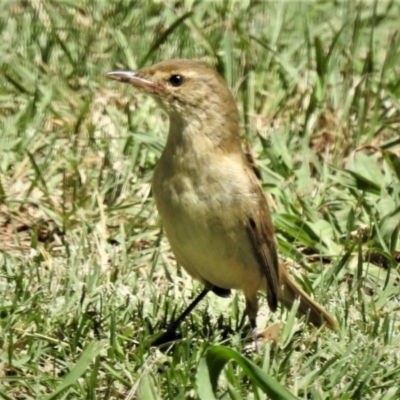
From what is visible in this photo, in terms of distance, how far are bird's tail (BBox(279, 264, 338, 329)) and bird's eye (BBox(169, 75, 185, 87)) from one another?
108 cm

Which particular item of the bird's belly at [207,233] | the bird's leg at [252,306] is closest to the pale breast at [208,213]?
the bird's belly at [207,233]

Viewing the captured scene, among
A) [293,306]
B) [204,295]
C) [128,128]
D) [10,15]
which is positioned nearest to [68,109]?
[128,128]

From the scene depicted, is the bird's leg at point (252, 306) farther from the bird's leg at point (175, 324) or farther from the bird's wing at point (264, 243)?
the bird's leg at point (175, 324)

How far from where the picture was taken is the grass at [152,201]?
570 cm

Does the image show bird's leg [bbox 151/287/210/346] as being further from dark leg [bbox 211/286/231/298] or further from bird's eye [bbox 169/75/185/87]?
bird's eye [bbox 169/75/185/87]

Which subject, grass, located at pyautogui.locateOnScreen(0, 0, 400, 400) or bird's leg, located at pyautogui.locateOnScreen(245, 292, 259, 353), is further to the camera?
bird's leg, located at pyautogui.locateOnScreen(245, 292, 259, 353)

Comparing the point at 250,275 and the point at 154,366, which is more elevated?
the point at 250,275

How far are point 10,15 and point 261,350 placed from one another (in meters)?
3.97

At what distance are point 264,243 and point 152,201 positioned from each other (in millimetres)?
1411

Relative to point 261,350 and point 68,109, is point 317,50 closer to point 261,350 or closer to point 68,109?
point 68,109

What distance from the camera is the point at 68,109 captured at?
828 cm

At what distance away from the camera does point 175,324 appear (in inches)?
247

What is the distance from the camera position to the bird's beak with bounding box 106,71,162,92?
627 cm

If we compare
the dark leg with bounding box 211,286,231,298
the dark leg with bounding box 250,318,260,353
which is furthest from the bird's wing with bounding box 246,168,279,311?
the dark leg with bounding box 211,286,231,298
